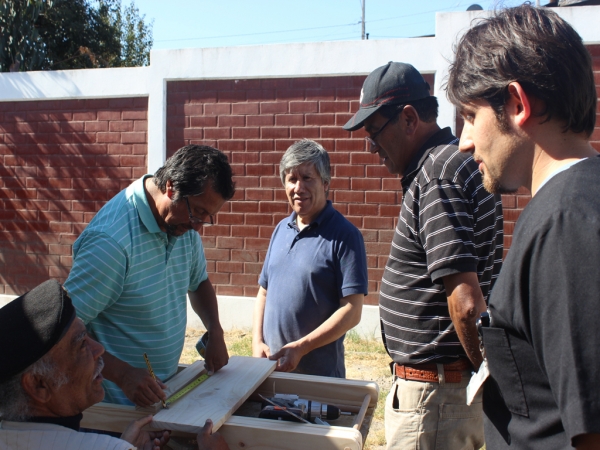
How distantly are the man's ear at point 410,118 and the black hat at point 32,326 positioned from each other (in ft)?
4.57

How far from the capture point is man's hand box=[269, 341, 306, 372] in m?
→ 2.41

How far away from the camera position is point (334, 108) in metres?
5.64

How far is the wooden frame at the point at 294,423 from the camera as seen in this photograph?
159 centimetres

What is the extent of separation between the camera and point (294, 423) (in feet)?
5.49

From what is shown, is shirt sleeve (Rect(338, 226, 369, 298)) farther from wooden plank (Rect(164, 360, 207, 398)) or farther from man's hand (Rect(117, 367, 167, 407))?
man's hand (Rect(117, 367, 167, 407))

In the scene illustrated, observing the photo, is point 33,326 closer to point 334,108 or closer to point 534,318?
point 534,318

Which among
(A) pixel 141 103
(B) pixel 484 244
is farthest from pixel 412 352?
(A) pixel 141 103

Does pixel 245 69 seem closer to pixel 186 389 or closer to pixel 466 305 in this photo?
pixel 186 389

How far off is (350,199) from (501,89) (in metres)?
4.57

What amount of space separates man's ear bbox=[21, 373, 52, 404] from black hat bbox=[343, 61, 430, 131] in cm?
146

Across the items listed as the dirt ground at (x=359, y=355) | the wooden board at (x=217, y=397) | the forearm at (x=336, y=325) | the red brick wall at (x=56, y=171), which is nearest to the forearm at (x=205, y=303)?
the wooden board at (x=217, y=397)

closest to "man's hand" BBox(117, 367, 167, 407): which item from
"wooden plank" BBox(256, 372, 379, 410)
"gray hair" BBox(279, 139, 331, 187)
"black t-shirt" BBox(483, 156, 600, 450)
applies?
"wooden plank" BBox(256, 372, 379, 410)

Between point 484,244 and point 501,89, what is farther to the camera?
point 484,244

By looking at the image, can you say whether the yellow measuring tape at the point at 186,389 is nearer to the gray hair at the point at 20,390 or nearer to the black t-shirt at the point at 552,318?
the gray hair at the point at 20,390
